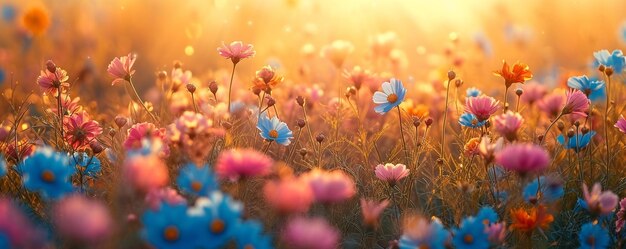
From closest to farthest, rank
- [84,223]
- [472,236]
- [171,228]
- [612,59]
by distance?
[84,223] < [171,228] < [472,236] < [612,59]

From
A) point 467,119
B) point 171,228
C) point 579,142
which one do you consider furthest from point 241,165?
point 579,142

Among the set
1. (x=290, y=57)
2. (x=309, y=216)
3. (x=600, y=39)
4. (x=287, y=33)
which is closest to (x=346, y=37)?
(x=287, y=33)

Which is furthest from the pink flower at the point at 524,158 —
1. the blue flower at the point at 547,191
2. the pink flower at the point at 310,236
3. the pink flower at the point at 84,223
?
the pink flower at the point at 84,223

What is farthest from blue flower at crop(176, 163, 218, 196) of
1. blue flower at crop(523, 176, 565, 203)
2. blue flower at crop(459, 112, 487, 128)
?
blue flower at crop(459, 112, 487, 128)

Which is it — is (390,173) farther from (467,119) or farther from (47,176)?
(47,176)

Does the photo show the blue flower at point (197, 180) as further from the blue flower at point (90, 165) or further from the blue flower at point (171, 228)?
the blue flower at point (90, 165)

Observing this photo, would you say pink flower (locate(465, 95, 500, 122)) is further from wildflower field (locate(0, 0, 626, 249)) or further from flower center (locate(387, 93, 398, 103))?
flower center (locate(387, 93, 398, 103))

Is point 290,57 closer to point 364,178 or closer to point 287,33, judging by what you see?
point 287,33
